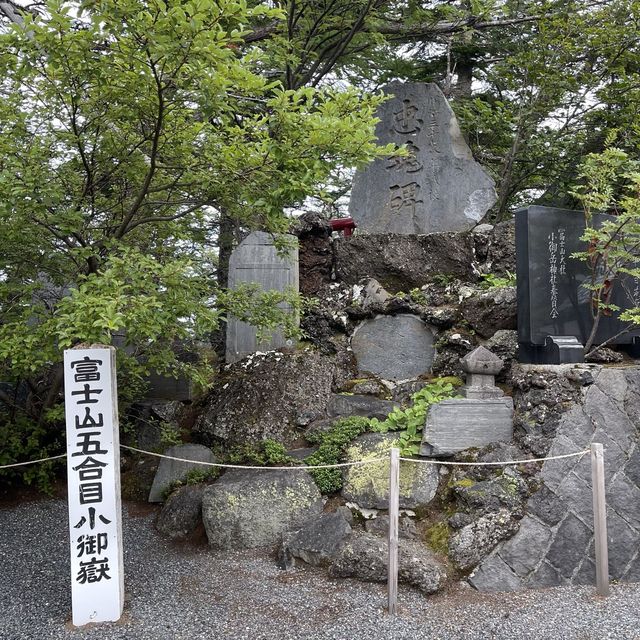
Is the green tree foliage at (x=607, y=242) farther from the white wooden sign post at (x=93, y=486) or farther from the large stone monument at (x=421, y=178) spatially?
the white wooden sign post at (x=93, y=486)

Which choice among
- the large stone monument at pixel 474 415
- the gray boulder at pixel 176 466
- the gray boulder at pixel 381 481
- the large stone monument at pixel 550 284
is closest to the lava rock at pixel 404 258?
the large stone monument at pixel 550 284

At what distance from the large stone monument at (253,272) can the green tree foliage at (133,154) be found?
5.26ft

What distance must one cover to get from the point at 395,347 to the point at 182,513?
117 inches

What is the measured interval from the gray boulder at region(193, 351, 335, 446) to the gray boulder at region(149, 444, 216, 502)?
0.60ft

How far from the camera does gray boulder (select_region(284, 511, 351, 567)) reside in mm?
4809

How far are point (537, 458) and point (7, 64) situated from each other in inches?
203

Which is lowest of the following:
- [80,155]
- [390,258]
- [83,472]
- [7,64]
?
[83,472]

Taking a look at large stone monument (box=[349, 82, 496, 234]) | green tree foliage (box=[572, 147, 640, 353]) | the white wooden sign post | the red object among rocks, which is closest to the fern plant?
green tree foliage (box=[572, 147, 640, 353])

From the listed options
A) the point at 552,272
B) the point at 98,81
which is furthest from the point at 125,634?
the point at 552,272

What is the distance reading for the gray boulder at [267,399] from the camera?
6.23 meters

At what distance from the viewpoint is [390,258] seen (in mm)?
7551

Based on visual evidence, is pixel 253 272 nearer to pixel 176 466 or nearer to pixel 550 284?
pixel 176 466

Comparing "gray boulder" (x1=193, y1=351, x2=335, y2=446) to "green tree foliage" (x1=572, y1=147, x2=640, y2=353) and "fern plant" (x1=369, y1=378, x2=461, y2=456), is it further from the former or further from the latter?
"green tree foliage" (x1=572, y1=147, x2=640, y2=353)

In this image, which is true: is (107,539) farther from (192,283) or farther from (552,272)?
(552,272)
